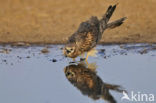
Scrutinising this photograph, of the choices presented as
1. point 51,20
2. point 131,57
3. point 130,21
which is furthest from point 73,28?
point 131,57

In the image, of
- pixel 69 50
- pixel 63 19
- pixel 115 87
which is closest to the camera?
pixel 115 87

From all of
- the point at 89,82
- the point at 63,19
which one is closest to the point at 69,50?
the point at 89,82

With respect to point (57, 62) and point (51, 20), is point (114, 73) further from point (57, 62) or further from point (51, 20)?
point (51, 20)

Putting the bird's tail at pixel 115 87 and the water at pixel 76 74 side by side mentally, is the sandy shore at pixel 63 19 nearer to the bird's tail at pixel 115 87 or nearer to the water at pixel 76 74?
the water at pixel 76 74

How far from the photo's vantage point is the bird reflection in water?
589 cm

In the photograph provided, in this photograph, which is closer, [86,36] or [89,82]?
[89,82]

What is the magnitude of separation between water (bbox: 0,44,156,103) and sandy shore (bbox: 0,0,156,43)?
1112mm

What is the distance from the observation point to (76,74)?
716 centimetres

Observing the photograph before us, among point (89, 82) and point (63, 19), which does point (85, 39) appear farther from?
point (63, 19)

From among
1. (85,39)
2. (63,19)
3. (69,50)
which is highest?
(63,19)

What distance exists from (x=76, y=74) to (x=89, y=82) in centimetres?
60

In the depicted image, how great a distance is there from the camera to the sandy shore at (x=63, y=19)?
10844 mm

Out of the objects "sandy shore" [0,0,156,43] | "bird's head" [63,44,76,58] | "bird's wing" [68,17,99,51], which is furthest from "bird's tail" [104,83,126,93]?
"sandy shore" [0,0,156,43]

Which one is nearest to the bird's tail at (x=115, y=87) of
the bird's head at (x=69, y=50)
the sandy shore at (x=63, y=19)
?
the bird's head at (x=69, y=50)
